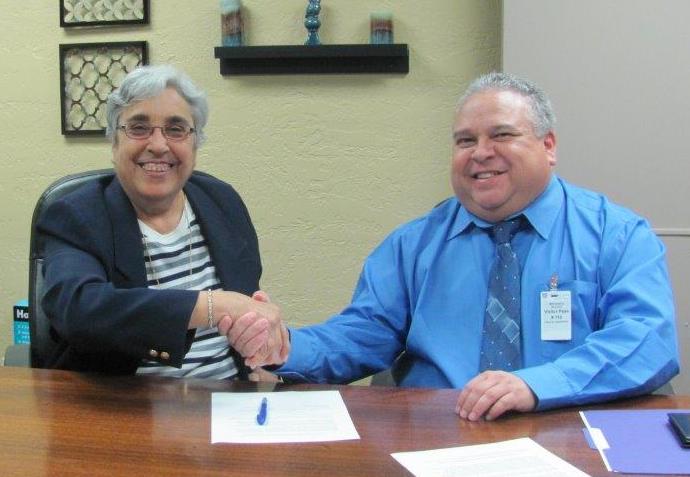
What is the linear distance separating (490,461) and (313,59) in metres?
2.17

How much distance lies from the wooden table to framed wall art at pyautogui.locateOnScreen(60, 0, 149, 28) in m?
1.96

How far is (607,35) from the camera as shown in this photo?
2516mm

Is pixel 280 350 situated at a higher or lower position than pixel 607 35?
lower

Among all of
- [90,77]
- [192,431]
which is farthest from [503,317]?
[90,77]

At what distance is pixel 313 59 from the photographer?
118 inches

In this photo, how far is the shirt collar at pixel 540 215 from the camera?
1.76 metres

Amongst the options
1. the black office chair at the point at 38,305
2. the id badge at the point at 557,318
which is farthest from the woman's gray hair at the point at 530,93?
the black office chair at the point at 38,305

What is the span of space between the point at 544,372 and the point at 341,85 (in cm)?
188

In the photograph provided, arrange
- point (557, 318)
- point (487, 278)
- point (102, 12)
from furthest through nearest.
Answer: point (102, 12) → point (487, 278) → point (557, 318)

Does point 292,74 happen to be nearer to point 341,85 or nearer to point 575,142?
point 341,85

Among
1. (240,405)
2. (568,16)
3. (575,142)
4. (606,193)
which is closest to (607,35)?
(568,16)

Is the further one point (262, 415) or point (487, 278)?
point (487, 278)

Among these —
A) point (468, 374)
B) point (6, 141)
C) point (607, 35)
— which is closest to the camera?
point (468, 374)

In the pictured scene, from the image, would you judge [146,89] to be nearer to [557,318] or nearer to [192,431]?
[192,431]
